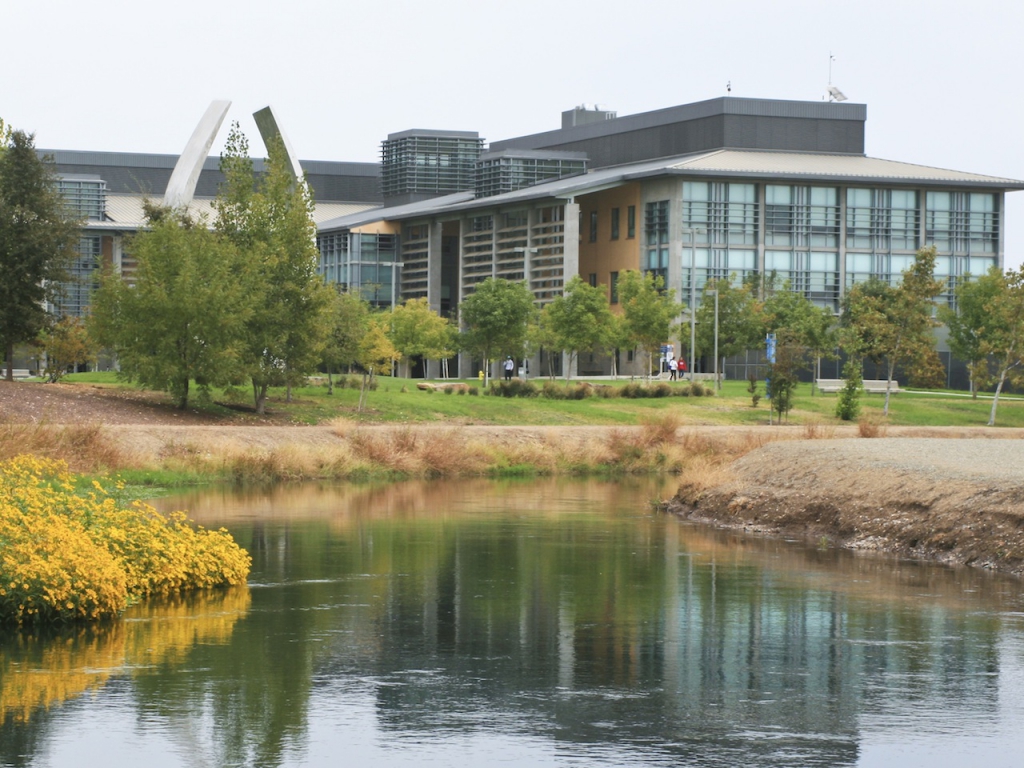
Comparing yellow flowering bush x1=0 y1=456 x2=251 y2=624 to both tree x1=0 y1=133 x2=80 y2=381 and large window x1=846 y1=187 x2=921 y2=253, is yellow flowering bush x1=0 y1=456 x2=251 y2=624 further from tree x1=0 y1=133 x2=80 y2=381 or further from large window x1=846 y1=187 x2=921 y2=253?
large window x1=846 y1=187 x2=921 y2=253

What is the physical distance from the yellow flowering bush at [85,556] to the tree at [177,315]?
2980 centimetres

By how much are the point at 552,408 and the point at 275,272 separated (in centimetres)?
1271

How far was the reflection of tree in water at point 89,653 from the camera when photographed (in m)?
11.6

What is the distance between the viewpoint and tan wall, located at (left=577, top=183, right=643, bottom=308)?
10294 centimetres

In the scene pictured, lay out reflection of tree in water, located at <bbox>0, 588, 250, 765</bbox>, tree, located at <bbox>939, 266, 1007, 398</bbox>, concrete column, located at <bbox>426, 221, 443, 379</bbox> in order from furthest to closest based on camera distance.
→ concrete column, located at <bbox>426, 221, 443, 379</bbox>, tree, located at <bbox>939, 266, 1007, 398</bbox>, reflection of tree in water, located at <bbox>0, 588, 250, 765</bbox>

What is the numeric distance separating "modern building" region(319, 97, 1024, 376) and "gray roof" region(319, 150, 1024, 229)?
151 millimetres

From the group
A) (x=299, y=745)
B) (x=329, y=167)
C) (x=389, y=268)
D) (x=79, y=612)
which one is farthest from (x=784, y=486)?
(x=329, y=167)

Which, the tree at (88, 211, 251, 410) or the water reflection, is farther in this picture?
the tree at (88, 211, 251, 410)

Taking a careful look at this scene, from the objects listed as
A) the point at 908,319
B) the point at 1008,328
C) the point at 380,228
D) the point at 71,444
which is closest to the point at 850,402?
the point at 908,319

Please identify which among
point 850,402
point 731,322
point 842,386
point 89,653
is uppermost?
point 731,322

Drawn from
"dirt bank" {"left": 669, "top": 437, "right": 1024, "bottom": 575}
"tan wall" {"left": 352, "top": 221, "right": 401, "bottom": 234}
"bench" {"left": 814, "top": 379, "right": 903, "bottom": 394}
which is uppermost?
"tan wall" {"left": 352, "top": 221, "right": 401, "bottom": 234}

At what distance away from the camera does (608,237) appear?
106 metres

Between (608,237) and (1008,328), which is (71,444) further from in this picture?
(608,237)

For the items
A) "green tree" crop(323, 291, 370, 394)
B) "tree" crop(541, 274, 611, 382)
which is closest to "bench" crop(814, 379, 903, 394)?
"tree" crop(541, 274, 611, 382)
